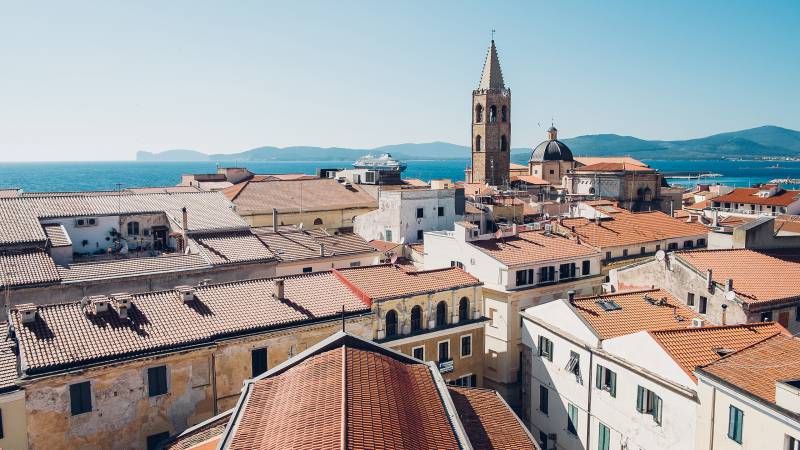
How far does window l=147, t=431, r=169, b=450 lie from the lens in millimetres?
22031

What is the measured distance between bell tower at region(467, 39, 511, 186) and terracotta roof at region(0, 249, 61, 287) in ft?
277

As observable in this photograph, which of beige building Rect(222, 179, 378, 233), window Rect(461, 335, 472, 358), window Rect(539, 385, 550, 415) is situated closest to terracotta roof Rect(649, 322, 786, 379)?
window Rect(539, 385, 550, 415)

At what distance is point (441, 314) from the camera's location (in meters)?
30.5

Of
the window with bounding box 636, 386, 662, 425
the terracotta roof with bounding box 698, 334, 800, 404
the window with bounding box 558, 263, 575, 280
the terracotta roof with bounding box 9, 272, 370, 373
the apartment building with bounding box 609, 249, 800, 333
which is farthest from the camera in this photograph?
the window with bounding box 558, 263, 575, 280

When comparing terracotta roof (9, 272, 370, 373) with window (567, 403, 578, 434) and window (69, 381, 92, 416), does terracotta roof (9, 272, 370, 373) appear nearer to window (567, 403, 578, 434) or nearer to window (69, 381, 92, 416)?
window (69, 381, 92, 416)

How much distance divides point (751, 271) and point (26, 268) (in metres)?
35.2

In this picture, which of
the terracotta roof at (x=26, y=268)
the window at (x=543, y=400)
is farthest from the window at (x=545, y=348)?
the terracotta roof at (x=26, y=268)

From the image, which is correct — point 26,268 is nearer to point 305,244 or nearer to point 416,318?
point 305,244

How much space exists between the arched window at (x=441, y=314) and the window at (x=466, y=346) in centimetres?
150

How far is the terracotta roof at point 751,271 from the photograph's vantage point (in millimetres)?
29828

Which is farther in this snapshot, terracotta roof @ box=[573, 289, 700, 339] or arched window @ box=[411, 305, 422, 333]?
arched window @ box=[411, 305, 422, 333]

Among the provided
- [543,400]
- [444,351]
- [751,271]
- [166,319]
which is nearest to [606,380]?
[543,400]

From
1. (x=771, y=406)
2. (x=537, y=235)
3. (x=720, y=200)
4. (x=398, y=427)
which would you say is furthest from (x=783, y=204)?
(x=398, y=427)

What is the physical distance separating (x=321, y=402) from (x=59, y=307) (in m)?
12.2
